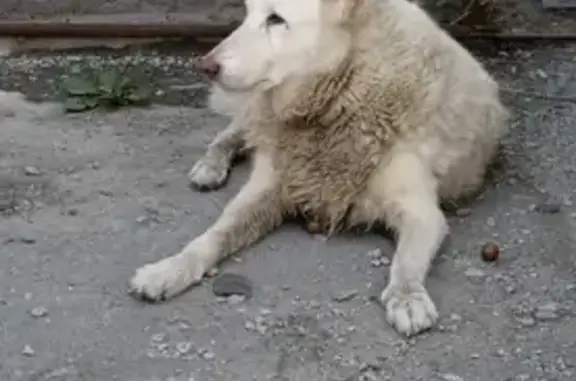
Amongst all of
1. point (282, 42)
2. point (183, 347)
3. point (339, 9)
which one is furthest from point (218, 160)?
point (183, 347)

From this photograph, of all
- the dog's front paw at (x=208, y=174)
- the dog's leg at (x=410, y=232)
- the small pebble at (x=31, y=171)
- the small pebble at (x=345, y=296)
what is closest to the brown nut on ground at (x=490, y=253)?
the dog's leg at (x=410, y=232)

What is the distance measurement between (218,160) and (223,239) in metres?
0.71

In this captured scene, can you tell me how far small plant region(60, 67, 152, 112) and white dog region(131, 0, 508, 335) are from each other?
3.98 feet

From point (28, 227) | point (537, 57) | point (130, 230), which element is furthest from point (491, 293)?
point (537, 57)

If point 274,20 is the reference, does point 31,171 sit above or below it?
below

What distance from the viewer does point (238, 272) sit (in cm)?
380

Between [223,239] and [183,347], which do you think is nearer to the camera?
[183,347]

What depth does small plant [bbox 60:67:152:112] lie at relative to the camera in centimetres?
527

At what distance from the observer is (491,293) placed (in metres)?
3.65

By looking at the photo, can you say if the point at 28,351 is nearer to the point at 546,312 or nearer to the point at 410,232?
the point at 410,232

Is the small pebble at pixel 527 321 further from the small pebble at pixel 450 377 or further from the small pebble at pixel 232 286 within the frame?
the small pebble at pixel 232 286

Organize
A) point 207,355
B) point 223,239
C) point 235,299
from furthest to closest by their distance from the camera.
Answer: point 223,239, point 235,299, point 207,355

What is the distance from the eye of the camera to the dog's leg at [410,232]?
135 inches

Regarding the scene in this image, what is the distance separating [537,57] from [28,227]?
8.86 feet
